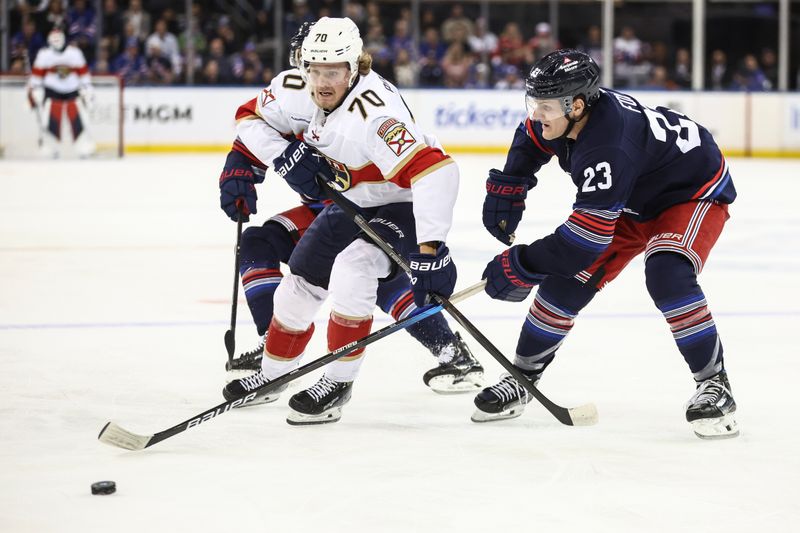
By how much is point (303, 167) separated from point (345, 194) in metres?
0.16

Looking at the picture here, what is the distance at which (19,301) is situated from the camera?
5.02 metres

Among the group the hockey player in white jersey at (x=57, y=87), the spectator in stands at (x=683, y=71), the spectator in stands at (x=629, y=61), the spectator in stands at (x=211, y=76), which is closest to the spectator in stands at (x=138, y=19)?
the spectator in stands at (x=211, y=76)

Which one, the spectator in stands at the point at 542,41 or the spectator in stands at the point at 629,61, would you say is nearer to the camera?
the spectator in stands at the point at 629,61

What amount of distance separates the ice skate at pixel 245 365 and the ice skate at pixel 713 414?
4.45 ft

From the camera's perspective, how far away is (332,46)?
3131mm

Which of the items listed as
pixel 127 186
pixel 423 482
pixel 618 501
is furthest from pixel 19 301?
pixel 127 186

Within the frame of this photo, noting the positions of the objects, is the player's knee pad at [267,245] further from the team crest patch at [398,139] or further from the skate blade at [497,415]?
the skate blade at [497,415]

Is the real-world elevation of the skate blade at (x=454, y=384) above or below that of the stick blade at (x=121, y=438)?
below

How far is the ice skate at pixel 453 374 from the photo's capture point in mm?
3621

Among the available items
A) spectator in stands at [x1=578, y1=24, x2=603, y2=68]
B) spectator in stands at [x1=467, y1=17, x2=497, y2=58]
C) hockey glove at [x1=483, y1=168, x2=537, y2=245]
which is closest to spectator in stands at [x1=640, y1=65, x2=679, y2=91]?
spectator in stands at [x1=578, y1=24, x2=603, y2=68]

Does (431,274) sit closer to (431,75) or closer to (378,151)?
(378,151)

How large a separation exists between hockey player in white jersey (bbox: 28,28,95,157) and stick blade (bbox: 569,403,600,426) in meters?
10.7

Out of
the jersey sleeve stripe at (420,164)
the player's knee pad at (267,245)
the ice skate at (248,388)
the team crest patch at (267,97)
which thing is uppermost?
the team crest patch at (267,97)

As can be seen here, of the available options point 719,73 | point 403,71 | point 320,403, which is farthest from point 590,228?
point 719,73
